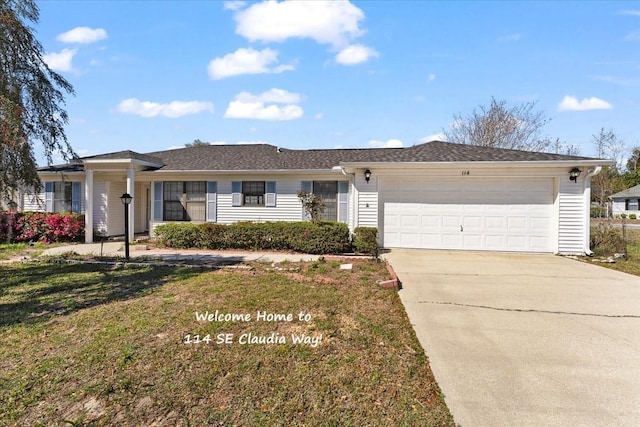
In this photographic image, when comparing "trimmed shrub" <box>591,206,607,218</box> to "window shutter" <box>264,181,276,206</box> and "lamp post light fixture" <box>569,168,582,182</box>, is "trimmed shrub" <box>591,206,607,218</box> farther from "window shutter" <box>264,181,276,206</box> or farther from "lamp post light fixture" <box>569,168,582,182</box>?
"window shutter" <box>264,181,276,206</box>

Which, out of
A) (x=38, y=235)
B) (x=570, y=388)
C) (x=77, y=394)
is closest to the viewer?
(x=77, y=394)

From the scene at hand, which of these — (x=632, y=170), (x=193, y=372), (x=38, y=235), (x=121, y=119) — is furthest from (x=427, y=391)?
(x=632, y=170)

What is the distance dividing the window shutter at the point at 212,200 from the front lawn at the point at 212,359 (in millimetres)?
6847

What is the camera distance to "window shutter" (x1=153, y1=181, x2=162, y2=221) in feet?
41.1

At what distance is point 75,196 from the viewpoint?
42.4 feet

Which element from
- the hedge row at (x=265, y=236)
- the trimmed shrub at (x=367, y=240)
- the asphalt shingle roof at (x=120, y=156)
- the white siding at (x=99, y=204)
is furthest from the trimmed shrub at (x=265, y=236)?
the white siding at (x=99, y=204)

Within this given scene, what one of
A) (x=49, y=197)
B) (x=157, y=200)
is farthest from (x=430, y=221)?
(x=49, y=197)

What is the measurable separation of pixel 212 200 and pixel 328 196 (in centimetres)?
432

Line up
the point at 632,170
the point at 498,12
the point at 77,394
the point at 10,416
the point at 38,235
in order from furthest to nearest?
the point at 632,170 → the point at 38,235 → the point at 498,12 → the point at 77,394 → the point at 10,416

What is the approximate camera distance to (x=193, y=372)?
2.82 metres

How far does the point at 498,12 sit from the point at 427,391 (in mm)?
9980

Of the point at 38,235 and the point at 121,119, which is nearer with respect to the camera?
the point at 38,235

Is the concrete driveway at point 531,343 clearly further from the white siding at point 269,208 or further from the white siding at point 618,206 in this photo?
the white siding at point 618,206

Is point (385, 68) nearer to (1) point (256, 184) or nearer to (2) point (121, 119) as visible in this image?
(1) point (256, 184)
